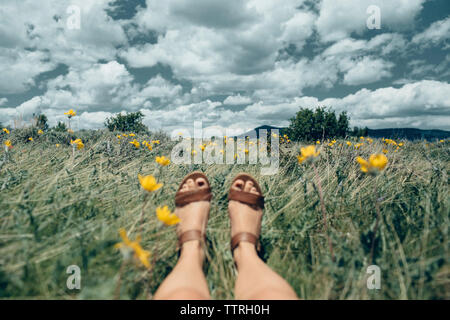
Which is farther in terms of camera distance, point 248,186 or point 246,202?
point 248,186

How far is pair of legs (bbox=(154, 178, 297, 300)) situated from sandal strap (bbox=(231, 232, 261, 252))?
2 cm

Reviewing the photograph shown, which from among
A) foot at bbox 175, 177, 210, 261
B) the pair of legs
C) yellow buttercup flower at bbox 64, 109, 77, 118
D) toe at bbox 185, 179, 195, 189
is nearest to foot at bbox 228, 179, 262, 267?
the pair of legs

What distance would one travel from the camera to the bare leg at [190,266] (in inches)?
43.8

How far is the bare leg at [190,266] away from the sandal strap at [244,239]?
225 millimetres

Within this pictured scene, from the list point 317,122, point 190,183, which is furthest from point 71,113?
point 317,122

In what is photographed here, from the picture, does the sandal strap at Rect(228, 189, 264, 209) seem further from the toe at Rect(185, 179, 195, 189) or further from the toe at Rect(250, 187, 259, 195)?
the toe at Rect(185, 179, 195, 189)

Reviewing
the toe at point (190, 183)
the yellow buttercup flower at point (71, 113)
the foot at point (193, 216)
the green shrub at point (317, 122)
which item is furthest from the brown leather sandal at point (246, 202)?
the green shrub at point (317, 122)

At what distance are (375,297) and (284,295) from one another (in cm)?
43

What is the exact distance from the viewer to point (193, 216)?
1.73 meters

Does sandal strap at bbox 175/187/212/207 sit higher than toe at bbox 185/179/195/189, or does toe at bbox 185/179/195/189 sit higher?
toe at bbox 185/179/195/189

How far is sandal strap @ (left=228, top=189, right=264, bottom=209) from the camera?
187 cm

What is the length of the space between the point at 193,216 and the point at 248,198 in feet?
1.53

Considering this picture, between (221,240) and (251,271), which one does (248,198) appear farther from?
(251,271)
